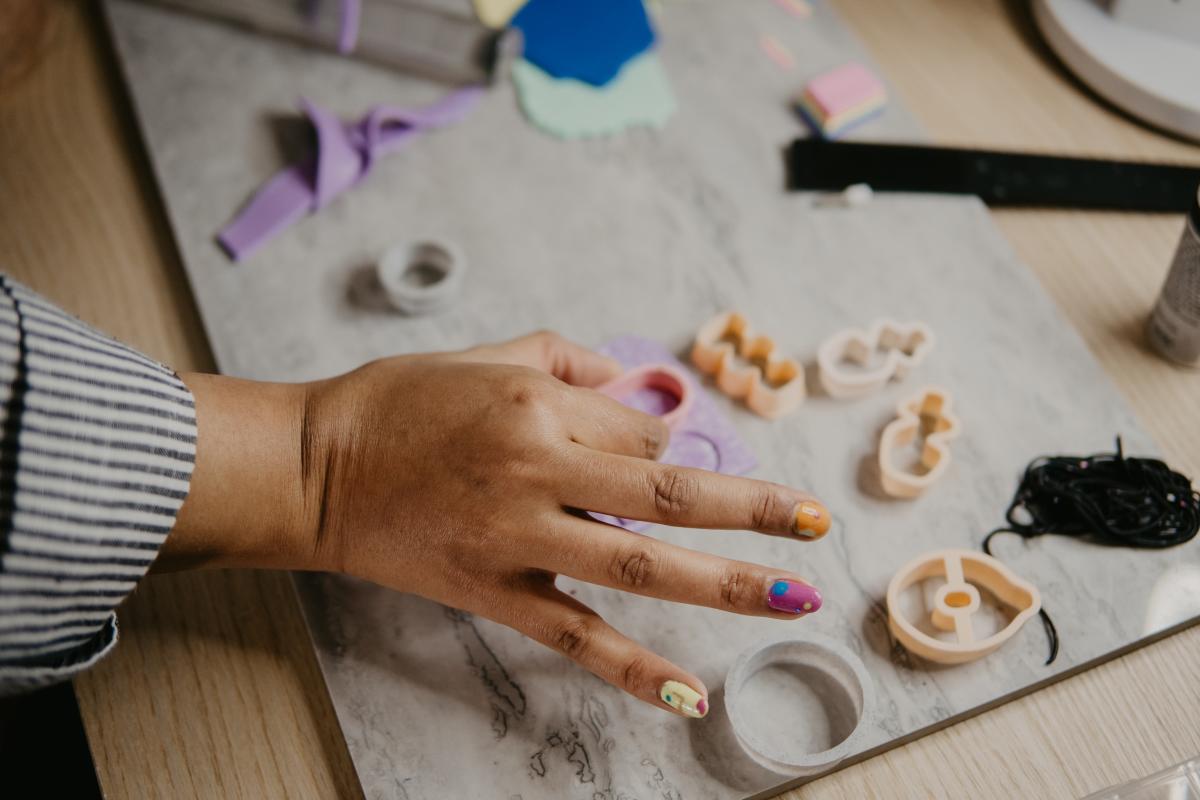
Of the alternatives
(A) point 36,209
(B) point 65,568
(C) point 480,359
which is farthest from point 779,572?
(A) point 36,209

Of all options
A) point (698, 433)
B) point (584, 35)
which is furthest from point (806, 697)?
point (584, 35)

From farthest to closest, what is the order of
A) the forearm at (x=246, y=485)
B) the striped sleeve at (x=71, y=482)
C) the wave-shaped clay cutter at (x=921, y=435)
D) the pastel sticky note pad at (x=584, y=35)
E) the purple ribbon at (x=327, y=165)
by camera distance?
the pastel sticky note pad at (x=584, y=35)
the purple ribbon at (x=327, y=165)
the wave-shaped clay cutter at (x=921, y=435)
the forearm at (x=246, y=485)
the striped sleeve at (x=71, y=482)

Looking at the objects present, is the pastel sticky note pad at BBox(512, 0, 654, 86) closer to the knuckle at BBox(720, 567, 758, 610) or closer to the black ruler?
the black ruler

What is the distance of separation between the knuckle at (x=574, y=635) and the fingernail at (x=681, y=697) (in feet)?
0.19

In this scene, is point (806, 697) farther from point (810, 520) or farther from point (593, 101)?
point (593, 101)

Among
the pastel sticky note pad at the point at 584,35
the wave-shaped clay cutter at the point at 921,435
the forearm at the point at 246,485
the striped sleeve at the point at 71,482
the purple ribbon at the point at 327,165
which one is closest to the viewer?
the striped sleeve at the point at 71,482

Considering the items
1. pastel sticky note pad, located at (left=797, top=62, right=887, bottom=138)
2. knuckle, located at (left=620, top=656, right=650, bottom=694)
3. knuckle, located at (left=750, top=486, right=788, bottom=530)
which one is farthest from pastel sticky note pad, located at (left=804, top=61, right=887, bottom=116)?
knuckle, located at (left=620, top=656, right=650, bottom=694)

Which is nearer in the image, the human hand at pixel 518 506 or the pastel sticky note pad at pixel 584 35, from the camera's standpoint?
the human hand at pixel 518 506

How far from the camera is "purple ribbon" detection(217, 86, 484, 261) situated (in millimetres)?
896

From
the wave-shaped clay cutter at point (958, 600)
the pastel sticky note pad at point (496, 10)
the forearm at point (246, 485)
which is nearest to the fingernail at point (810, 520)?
the wave-shaped clay cutter at point (958, 600)

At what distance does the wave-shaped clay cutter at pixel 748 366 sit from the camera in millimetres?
783

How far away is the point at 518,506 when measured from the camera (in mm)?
620

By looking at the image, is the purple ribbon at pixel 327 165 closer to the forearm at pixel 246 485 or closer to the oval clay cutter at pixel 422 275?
the oval clay cutter at pixel 422 275

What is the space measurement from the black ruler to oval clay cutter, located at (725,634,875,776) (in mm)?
474
